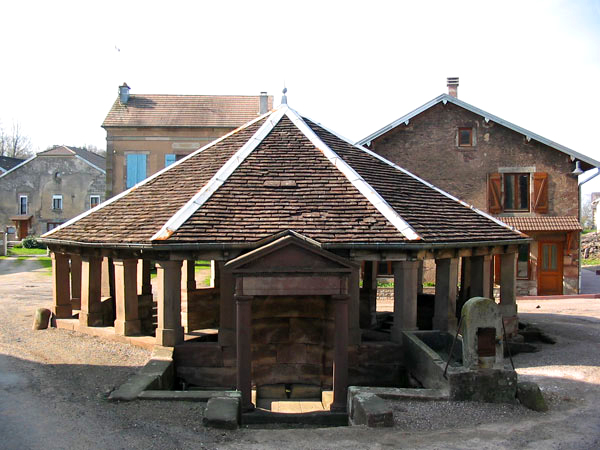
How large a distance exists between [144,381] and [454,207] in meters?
8.06

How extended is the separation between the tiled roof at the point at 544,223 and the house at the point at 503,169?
0.04 meters

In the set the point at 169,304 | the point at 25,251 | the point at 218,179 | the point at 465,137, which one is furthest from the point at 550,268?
the point at 25,251

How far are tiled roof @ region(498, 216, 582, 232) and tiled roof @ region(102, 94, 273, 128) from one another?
1433 cm

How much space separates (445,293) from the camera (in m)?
11.4

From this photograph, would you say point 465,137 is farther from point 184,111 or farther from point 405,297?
point 184,111

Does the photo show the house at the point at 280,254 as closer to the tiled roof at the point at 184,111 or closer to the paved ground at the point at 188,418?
the paved ground at the point at 188,418

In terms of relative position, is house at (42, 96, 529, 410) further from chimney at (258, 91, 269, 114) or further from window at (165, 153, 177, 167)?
chimney at (258, 91, 269, 114)

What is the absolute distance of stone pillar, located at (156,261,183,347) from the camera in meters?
10.0

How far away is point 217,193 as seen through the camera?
35.5 ft

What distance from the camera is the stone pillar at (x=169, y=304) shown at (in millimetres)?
10000

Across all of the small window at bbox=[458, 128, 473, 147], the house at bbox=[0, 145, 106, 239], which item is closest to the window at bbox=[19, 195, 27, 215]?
the house at bbox=[0, 145, 106, 239]

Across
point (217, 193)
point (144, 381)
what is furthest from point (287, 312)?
point (144, 381)

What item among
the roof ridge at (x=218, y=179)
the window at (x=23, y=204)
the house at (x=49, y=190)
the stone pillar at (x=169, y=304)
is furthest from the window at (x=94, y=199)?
the stone pillar at (x=169, y=304)

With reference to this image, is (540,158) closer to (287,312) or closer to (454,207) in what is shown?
(454,207)
